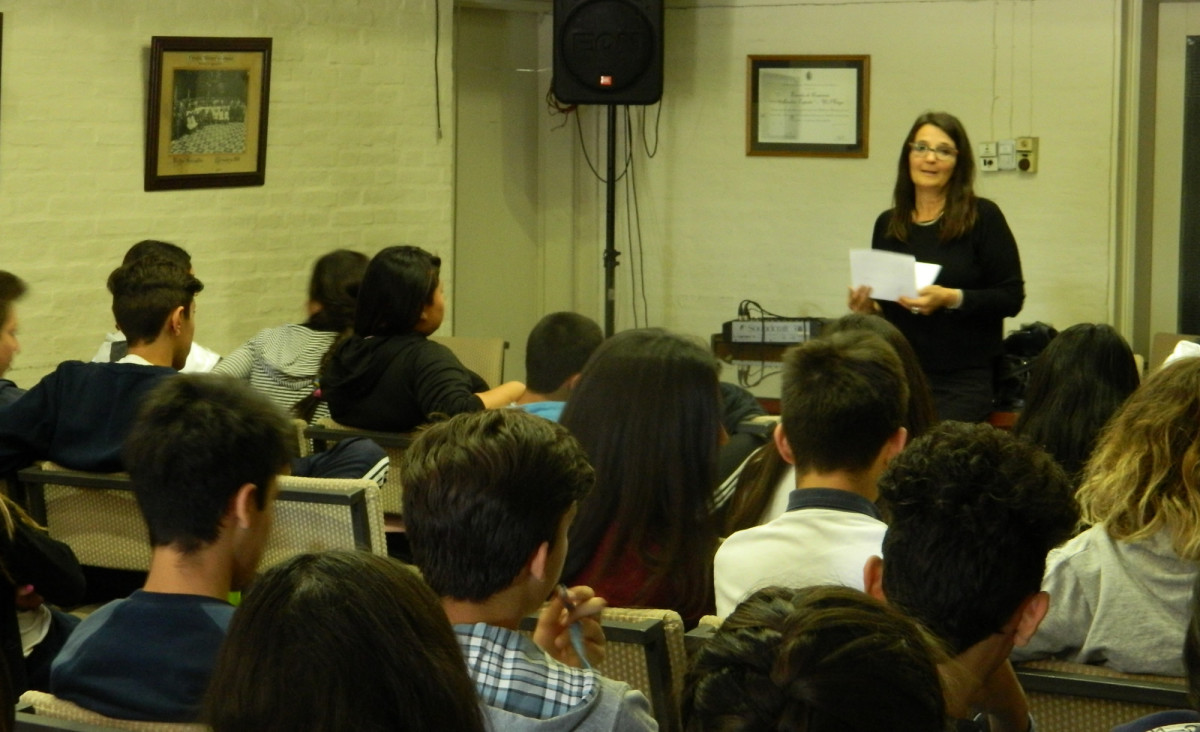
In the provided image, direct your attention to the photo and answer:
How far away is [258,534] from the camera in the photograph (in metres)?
2.04

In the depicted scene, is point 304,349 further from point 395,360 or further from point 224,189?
point 224,189

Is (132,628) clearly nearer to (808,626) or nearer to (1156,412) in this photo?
(808,626)


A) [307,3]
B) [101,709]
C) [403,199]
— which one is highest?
[307,3]

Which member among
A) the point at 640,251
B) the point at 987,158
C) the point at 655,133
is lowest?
the point at 640,251

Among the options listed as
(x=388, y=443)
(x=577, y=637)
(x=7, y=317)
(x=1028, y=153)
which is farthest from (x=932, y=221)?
(x=577, y=637)

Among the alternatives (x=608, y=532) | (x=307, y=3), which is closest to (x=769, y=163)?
(x=307, y=3)

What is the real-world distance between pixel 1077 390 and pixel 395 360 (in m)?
1.73

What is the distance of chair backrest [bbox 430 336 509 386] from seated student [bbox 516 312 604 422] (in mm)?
1287

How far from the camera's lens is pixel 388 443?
11.8ft

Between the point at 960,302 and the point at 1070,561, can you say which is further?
the point at 960,302

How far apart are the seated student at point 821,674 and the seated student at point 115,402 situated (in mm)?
2302

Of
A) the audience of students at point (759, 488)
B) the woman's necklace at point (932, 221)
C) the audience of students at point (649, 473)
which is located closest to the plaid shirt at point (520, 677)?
the audience of students at point (649, 473)

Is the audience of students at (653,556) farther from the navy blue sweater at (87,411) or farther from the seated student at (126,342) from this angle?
the seated student at (126,342)

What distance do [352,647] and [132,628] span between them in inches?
31.9
